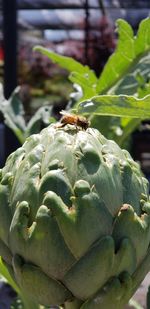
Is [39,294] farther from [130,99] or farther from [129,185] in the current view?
[130,99]

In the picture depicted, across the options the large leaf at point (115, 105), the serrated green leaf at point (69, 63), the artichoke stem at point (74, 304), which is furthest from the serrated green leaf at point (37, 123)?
the artichoke stem at point (74, 304)

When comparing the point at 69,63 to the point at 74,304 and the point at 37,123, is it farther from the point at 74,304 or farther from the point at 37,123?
the point at 74,304

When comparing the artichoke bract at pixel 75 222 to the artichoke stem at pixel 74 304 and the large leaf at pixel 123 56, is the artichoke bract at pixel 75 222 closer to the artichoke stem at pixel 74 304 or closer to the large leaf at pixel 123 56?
the artichoke stem at pixel 74 304

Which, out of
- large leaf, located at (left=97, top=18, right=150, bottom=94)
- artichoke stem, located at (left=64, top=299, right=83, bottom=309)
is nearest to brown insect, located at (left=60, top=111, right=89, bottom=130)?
artichoke stem, located at (left=64, top=299, right=83, bottom=309)

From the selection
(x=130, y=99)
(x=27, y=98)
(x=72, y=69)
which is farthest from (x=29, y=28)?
(x=130, y=99)

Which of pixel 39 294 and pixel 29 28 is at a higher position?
pixel 39 294

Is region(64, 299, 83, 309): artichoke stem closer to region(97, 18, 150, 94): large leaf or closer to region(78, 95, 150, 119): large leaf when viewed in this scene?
region(78, 95, 150, 119): large leaf
